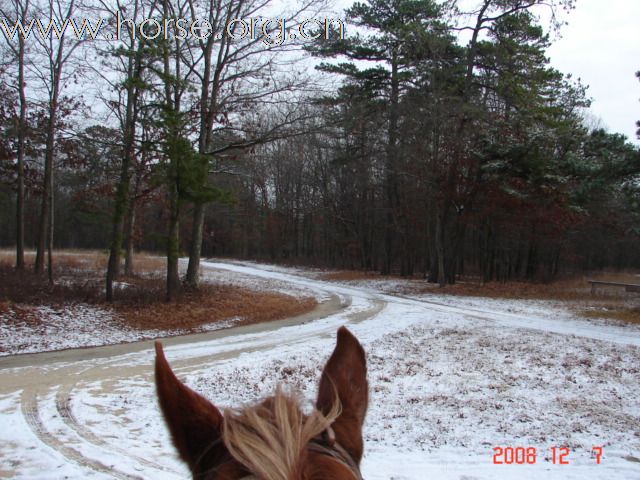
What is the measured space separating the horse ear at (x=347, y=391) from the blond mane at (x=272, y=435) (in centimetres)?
26

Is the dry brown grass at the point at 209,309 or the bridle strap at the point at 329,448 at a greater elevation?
the bridle strap at the point at 329,448

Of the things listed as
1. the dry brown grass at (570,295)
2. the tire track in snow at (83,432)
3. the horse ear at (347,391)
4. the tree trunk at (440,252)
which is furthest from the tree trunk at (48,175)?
the horse ear at (347,391)

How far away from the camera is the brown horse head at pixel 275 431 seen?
883 mm

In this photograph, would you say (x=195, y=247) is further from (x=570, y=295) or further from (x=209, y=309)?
(x=570, y=295)

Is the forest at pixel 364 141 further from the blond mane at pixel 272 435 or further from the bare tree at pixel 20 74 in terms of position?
the blond mane at pixel 272 435

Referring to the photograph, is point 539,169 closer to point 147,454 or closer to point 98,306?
point 98,306

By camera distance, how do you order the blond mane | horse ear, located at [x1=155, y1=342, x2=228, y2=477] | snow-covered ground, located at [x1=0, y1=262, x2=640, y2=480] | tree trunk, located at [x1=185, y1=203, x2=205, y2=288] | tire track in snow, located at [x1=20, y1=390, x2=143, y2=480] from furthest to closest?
tree trunk, located at [x1=185, y1=203, x2=205, y2=288] → snow-covered ground, located at [x1=0, y1=262, x2=640, y2=480] → tire track in snow, located at [x1=20, y1=390, x2=143, y2=480] → horse ear, located at [x1=155, y1=342, x2=228, y2=477] → the blond mane

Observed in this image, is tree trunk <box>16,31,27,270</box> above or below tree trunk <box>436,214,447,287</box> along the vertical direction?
above

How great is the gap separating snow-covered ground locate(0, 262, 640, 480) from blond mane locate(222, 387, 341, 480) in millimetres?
937

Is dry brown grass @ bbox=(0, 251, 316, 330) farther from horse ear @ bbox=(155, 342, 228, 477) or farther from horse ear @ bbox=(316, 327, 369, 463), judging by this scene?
horse ear @ bbox=(155, 342, 228, 477)

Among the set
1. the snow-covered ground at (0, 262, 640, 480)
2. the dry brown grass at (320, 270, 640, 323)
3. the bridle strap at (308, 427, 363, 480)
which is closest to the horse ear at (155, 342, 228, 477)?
the bridle strap at (308, 427, 363, 480)

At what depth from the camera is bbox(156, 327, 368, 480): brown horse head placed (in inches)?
34.8

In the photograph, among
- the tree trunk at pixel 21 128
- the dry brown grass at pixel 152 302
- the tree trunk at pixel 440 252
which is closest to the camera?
the dry brown grass at pixel 152 302

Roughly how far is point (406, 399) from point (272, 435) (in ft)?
22.0
